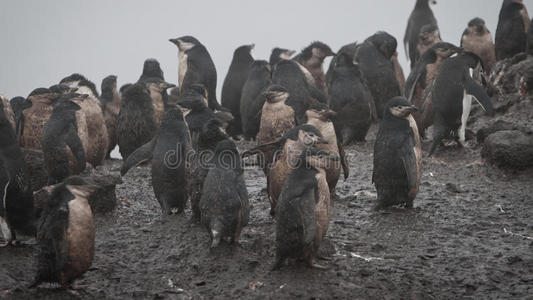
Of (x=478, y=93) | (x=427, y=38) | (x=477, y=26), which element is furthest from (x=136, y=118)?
(x=477, y=26)

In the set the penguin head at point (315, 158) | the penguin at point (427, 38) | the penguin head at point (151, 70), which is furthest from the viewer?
the penguin at point (427, 38)

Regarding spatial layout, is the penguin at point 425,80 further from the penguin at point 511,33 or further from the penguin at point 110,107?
the penguin at point 110,107

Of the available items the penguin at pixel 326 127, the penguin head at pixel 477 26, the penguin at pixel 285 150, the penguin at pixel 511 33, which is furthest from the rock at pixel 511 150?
the penguin head at pixel 477 26

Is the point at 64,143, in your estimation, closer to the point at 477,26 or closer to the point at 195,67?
the point at 195,67

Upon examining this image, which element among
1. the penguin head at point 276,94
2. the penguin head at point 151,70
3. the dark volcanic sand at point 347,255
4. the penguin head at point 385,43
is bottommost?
the dark volcanic sand at point 347,255

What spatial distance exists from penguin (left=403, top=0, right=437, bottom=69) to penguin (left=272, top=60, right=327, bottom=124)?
20.0 feet

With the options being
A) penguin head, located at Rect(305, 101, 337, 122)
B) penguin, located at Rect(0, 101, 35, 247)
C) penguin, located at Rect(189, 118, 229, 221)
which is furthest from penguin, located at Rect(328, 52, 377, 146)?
penguin, located at Rect(0, 101, 35, 247)

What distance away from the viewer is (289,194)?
4.08m

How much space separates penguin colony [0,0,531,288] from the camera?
4.04 m

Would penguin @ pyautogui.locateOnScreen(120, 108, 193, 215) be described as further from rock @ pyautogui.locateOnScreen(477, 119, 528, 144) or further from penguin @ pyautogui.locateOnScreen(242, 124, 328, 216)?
rock @ pyautogui.locateOnScreen(477, 119, 528, 144)

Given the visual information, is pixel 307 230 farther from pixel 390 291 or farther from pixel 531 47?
pixel 531 47

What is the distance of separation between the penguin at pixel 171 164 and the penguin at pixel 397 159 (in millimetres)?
1887

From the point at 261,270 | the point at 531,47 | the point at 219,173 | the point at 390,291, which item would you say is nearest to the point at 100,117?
the point at 219,173

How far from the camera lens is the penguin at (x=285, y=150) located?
5.04 metres
